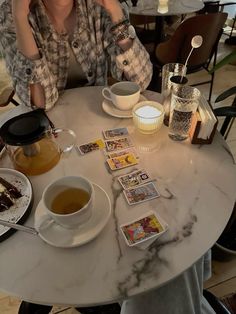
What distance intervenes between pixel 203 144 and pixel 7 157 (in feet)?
2.11

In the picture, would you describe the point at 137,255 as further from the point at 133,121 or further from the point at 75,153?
the point at 133,121

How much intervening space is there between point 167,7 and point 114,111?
6.00 ft

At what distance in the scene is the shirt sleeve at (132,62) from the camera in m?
1.17

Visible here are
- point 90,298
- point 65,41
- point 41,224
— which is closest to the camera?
point 90,298

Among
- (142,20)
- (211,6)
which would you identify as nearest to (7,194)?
(142,20)

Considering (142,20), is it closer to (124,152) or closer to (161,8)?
(161,8)

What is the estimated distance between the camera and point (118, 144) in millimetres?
927

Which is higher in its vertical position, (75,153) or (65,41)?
(65,41)

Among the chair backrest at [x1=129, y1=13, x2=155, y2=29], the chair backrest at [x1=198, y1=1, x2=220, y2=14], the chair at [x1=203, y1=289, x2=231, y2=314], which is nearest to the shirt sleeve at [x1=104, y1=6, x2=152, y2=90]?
the chair at [x1=203, y1=289, x2=231, y2=314]

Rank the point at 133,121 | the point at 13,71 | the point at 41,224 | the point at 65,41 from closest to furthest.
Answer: the point at 41,224 → the point at 133,121 → the point at 13,71 → the point at 65,41

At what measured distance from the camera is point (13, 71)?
3.64 feet

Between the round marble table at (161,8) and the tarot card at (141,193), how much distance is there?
201 cm

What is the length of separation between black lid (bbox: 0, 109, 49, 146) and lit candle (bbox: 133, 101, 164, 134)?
1.02 feet

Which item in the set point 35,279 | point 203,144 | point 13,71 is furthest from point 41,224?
point 13,71
